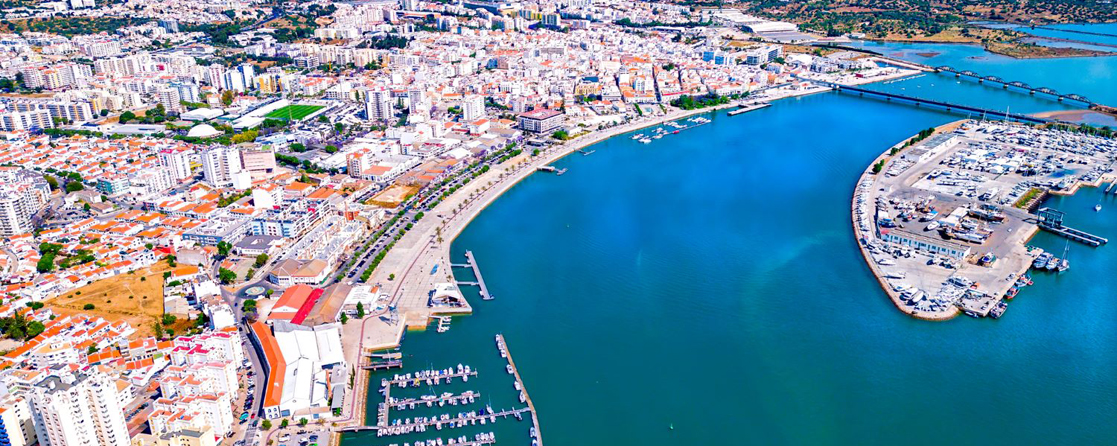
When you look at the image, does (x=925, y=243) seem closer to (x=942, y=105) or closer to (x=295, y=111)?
(x=942, y=105)

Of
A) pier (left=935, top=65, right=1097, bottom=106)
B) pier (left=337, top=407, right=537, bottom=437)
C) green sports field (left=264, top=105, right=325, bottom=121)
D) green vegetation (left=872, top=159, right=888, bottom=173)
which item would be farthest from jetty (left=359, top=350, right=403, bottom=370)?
pier (left=935, top=65, right=1097, bottom=106)

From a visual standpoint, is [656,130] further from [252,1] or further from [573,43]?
[252,1]

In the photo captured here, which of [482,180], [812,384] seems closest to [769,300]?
[812,384]

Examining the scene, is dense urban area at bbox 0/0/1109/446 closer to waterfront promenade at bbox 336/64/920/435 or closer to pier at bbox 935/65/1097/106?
waterfront promenade at bbox 336/64/920/435

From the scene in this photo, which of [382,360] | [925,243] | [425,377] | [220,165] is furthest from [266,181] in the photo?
[925,243]

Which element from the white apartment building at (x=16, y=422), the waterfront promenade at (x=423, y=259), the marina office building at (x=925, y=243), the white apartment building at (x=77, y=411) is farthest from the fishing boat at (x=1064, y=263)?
the white apartment building at (x=16, y=422)
